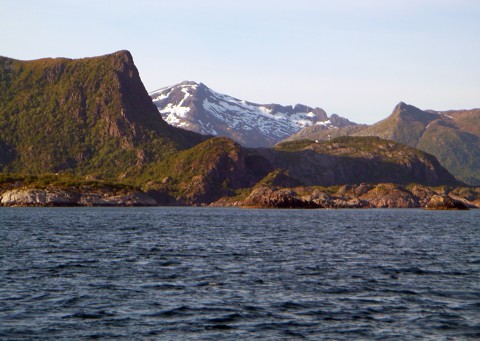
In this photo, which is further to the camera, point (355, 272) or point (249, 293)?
point (355, 272)

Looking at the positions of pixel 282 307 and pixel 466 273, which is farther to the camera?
pixel 466 273

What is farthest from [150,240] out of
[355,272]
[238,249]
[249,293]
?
[249,293]

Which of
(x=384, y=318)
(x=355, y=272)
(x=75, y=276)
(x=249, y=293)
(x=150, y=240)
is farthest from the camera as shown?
(x=150, y=240)

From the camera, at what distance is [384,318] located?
124 ft

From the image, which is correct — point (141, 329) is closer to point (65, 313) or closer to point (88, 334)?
point (88, 334)

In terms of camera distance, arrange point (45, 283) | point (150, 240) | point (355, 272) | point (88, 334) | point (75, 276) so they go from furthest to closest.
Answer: point (150, 240) < point (355, 272) < point (75, 276) < point (45, 283) < point (88, 334)

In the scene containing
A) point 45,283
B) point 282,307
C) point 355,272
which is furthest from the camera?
point 355,272

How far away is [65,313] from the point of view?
3803cm

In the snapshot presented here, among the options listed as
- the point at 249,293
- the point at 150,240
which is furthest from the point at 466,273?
the point at 150,240

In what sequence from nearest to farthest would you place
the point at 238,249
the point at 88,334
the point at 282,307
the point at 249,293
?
1. the point at 88,334
2. the point at 282,307
3. the point at 249,293
4. the point at 238,249

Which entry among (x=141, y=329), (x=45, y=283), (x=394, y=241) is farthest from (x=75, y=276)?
(x=394, y=241)

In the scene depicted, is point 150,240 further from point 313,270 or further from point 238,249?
point 313,270

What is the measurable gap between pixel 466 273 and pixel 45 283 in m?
33.1

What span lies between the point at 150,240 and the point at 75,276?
120 feet
